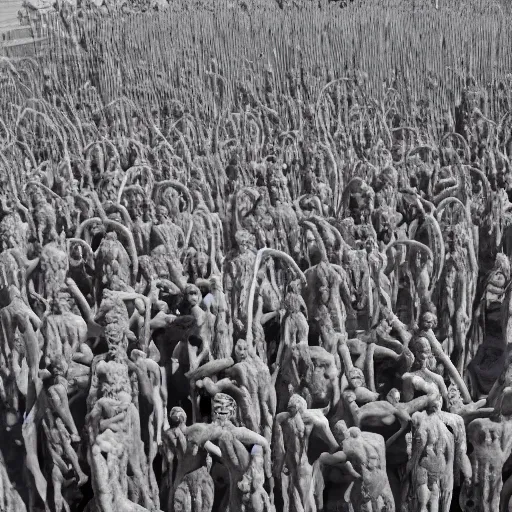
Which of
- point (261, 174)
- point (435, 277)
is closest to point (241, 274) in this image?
point (435, 277)

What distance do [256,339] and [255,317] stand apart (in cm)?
72

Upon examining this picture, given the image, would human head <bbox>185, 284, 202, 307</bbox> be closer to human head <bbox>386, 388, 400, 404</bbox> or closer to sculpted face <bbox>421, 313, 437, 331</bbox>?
sculpted face <bbox>421, 313, 437, 331</bbox>

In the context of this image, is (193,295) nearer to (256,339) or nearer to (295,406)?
(256,339)

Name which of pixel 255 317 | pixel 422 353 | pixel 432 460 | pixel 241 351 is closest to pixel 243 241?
pixel 255 317

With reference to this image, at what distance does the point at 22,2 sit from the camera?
110ft

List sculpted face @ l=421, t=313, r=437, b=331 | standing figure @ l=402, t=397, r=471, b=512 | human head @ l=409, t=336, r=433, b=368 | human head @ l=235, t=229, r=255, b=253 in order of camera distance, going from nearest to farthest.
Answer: standing figure @ l=402, t=397, r=471, b=512, human head @ l=409, t=336, r=433, b=368, sculpted face @ l=421, t=313, r=437, b=331, human head @ l=235, t=229, r=255, b=253

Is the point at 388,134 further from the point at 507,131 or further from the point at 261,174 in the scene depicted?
the point at 261,174

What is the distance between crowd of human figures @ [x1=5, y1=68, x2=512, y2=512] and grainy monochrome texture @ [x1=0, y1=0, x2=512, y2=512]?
33mm

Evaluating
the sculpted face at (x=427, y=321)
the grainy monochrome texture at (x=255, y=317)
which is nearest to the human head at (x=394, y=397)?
the grainy monochrome texture at (x=255, y=317)

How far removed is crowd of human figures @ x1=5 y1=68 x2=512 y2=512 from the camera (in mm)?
9773

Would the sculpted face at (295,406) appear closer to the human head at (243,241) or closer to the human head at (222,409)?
the human head at (222,409)

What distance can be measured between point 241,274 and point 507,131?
13.5 metres

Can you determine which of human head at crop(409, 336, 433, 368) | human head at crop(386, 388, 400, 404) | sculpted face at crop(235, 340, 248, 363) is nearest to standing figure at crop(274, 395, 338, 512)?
human head at crop(386, 388, 400, 404)

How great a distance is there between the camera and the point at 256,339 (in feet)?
41.6
